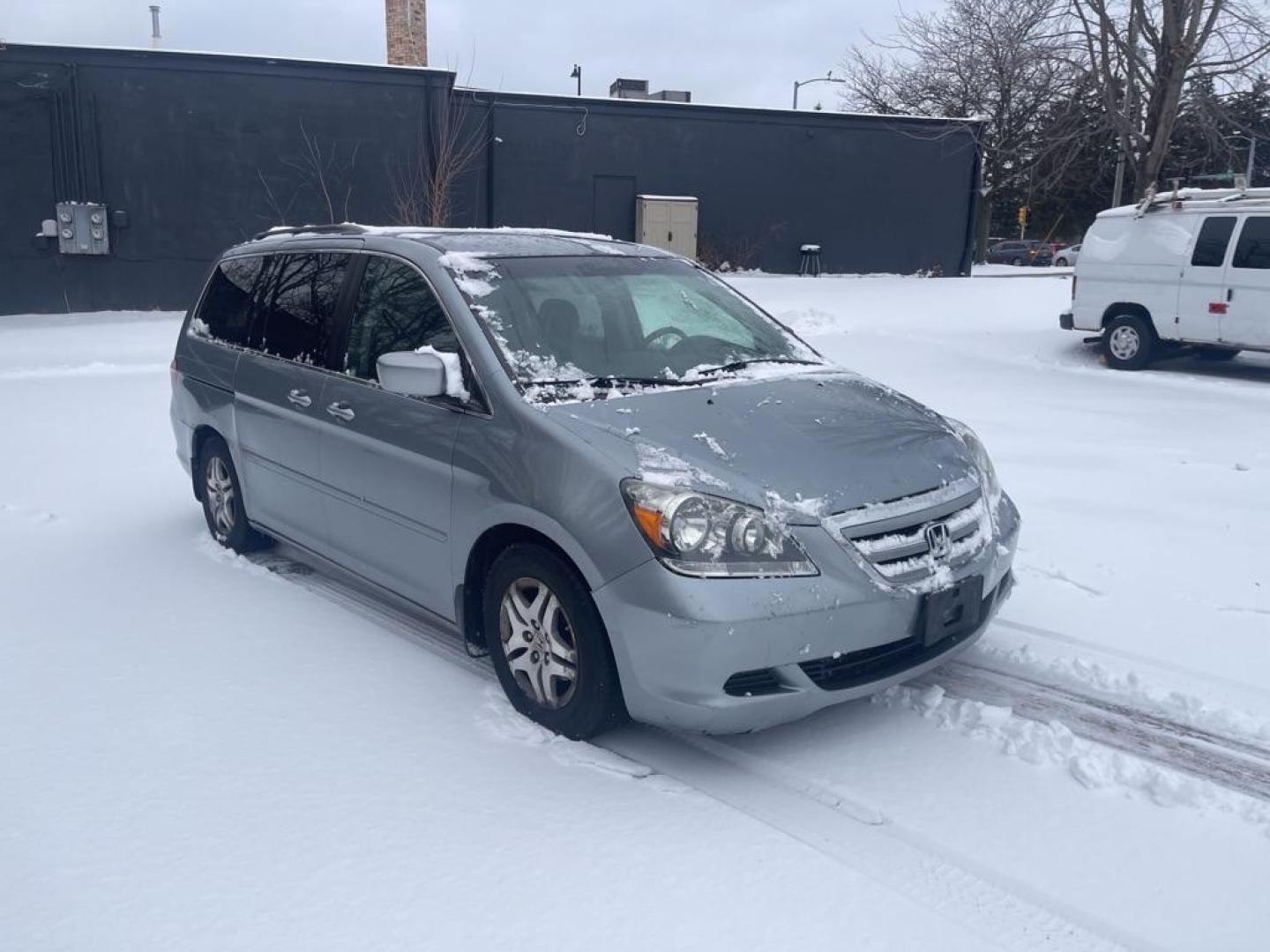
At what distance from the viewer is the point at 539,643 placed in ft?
12.9

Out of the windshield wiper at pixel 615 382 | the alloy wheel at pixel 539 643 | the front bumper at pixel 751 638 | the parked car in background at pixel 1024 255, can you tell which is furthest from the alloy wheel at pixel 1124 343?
the parked car in background at pixel 1024 255

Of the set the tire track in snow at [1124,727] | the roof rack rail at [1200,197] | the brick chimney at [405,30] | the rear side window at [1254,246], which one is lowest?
the tire track in snow at [1124,727]

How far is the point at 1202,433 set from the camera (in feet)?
31.3

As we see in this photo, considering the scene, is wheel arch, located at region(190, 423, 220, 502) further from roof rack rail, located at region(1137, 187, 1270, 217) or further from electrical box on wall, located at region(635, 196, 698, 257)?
electrical box on wall, located at region(635, 196, 698, 257)

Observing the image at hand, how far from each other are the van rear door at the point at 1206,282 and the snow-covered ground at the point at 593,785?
24.2 feet

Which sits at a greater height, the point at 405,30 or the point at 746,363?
the point at 405,30

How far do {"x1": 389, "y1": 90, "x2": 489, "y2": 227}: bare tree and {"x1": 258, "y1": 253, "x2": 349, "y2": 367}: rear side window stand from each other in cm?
1364

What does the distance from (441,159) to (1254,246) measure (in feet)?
41.5

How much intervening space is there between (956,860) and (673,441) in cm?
156

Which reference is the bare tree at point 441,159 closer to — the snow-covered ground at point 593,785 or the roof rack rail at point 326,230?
the roof rack rail at point 326,230

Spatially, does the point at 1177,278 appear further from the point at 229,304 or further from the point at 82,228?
the point at 82,228

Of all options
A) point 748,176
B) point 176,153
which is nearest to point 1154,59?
point 748,176

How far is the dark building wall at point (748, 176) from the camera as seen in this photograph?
2280cm

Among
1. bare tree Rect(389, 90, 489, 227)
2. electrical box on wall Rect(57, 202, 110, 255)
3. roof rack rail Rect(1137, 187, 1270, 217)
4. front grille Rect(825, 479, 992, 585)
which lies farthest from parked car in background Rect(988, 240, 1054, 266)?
front grille Rect(825, 479, 992, 585)
